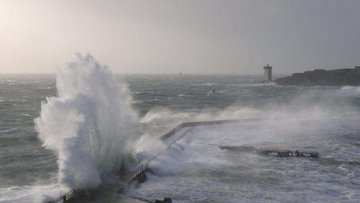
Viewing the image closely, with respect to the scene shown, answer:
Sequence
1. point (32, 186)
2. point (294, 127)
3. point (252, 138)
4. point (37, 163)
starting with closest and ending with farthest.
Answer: point (32, 186) → point (37, 163) → point (252, 138) → point (294, 127)

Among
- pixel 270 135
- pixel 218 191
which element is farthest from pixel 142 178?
pixel 270 135

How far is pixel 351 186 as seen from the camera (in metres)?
25.0

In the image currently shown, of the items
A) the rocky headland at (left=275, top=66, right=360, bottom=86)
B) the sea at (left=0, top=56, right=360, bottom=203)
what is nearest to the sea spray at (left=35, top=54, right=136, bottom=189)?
the sea at (left=0, top=56, right=360, bottom=203)

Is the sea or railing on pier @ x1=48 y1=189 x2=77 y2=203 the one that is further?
the sea

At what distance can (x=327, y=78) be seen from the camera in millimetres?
185500

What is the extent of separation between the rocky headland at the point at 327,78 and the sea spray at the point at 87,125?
157950 millimetres

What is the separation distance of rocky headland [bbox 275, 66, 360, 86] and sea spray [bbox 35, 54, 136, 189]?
158 meters

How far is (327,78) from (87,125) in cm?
17301

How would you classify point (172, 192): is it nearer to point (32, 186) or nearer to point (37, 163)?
point (32, 186)

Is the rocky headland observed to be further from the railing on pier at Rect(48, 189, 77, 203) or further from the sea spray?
the railing on pier at Rect(48, 189, 77, 203)

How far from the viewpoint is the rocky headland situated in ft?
582

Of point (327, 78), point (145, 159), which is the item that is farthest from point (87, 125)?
point (327, 78)

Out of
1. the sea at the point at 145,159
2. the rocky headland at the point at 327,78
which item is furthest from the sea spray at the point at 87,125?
the rocky headland at the point at 327,78

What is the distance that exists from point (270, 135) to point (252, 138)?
313 centimetres
